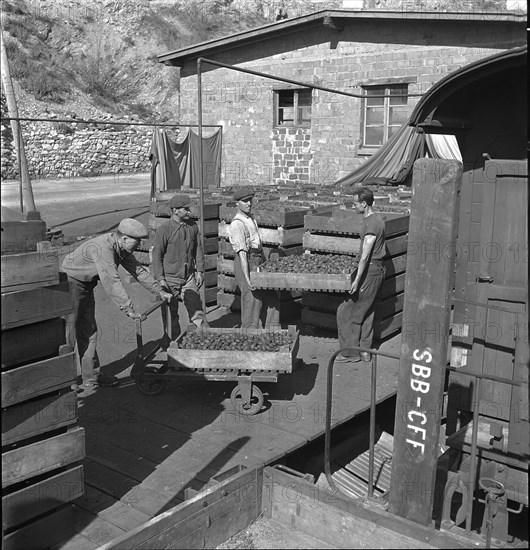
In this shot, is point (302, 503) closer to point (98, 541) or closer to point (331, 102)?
point (98, 541)

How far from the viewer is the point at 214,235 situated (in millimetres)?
11523

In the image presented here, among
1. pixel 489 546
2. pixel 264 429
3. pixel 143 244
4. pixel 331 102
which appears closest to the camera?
pixel 489 546

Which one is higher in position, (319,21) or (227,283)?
(319,21)

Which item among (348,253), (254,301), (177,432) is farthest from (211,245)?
(177,432)

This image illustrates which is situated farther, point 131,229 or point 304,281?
point 304,281

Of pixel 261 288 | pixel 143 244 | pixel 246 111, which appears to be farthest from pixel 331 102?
pixel 261 288

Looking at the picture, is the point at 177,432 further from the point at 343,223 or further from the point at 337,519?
the point at 343,223

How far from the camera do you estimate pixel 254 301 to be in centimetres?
937

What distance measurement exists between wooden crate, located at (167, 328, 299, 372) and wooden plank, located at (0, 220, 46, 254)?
2.78 m

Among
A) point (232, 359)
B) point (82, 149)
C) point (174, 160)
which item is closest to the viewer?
point (232, 359)

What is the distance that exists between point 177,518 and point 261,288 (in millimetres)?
4852

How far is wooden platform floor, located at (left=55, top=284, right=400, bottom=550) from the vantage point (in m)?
5.49

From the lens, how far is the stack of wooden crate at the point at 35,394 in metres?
4.54

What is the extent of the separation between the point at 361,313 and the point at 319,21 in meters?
12.0
